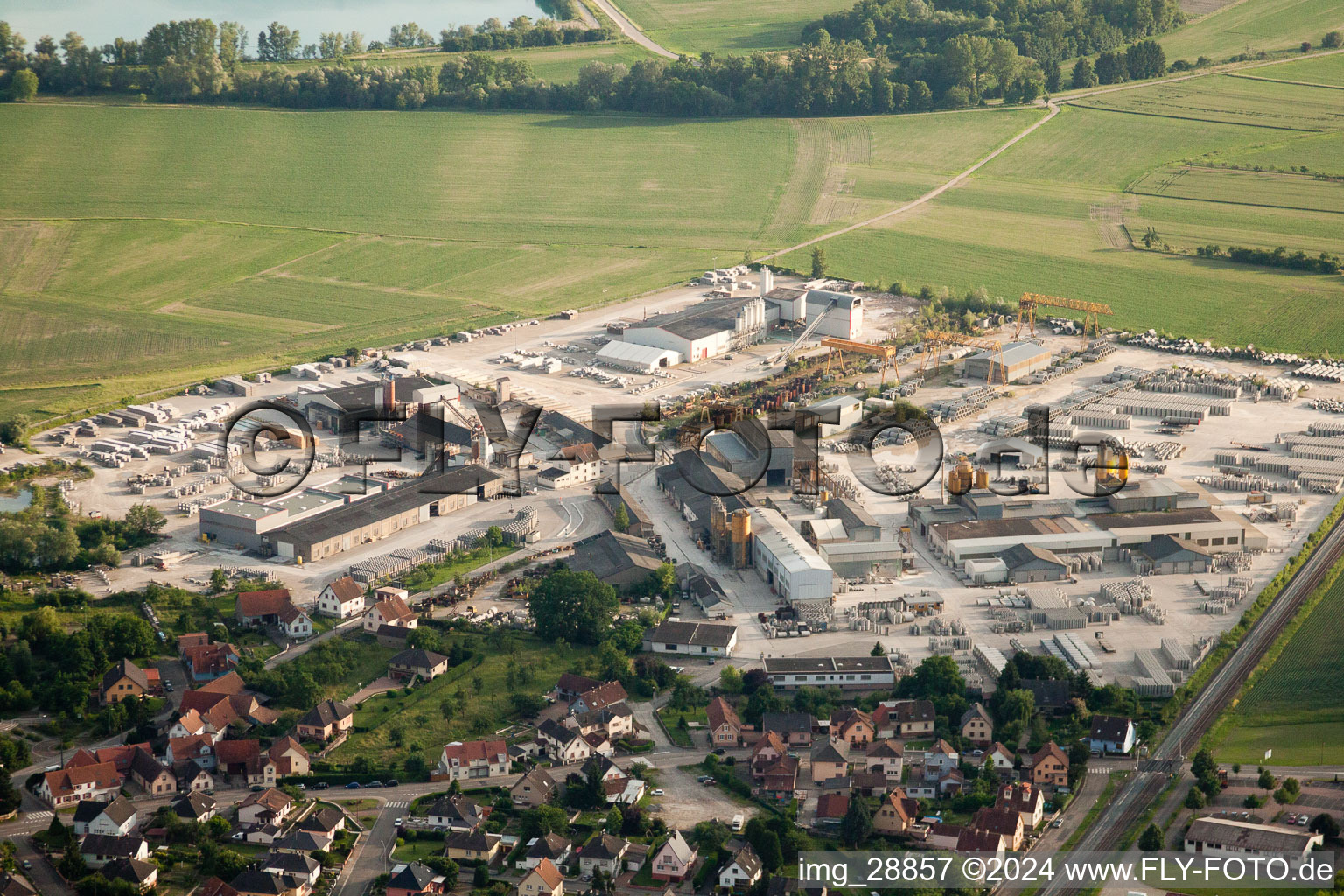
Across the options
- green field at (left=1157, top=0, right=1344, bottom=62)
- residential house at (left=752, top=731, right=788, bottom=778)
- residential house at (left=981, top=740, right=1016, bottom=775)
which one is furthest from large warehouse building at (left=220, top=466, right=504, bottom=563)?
green field at (left=1157, top=0, right=1344, bottom=62)

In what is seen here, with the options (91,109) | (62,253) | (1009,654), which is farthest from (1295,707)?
(91,109)

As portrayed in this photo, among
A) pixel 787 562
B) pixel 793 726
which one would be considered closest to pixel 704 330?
pixel 787 562

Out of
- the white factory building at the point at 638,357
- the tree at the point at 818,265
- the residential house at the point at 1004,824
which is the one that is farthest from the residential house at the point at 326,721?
the tree at the point at 818,265

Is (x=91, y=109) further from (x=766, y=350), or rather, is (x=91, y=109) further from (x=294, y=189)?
(x=766, y=350)

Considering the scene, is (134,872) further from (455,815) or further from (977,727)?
(977,727)

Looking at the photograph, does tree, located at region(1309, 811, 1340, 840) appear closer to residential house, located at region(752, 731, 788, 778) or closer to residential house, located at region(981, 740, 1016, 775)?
residential house, located at region(981, 740, 1016, 775)

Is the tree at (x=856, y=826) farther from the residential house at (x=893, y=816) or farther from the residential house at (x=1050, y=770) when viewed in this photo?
the residential house at (x=1050, y=770)
